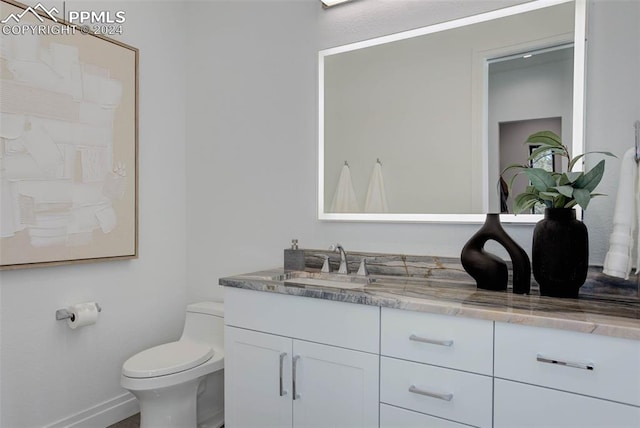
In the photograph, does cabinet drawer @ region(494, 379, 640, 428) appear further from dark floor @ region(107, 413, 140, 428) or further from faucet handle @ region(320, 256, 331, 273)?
dark floor @ region(107, 413, 140, 428)

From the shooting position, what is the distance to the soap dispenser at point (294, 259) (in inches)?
81.1

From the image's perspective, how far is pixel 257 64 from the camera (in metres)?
2.30

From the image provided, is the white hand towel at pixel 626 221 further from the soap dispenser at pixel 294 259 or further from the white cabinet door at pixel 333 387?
the soap dispenser at pixel 294 259

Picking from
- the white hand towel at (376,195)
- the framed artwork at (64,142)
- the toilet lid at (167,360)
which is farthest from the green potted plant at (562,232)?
the framed artwork at (64,142)

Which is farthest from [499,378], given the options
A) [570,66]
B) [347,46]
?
[347,46]

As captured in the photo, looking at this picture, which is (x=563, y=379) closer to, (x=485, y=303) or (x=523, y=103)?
(x=485, y=303)

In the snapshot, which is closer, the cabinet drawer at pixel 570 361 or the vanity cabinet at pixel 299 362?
the cabinet drawer at pixel 570 361

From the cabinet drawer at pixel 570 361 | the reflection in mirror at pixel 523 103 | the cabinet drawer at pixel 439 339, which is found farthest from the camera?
the reflection in mirror at pixel 523 103

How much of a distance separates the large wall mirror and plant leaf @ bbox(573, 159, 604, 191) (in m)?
0.26

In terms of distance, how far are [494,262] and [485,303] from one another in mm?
266

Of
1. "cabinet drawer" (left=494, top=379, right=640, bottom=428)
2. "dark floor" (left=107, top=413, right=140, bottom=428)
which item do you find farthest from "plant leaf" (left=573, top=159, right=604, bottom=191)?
"dark floor" (left=107, top=413, right=140, bottom=428)

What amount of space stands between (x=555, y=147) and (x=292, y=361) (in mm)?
1314

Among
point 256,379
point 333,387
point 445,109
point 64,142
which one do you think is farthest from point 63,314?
point 445,109

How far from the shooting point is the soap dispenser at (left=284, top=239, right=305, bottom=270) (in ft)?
6.76
